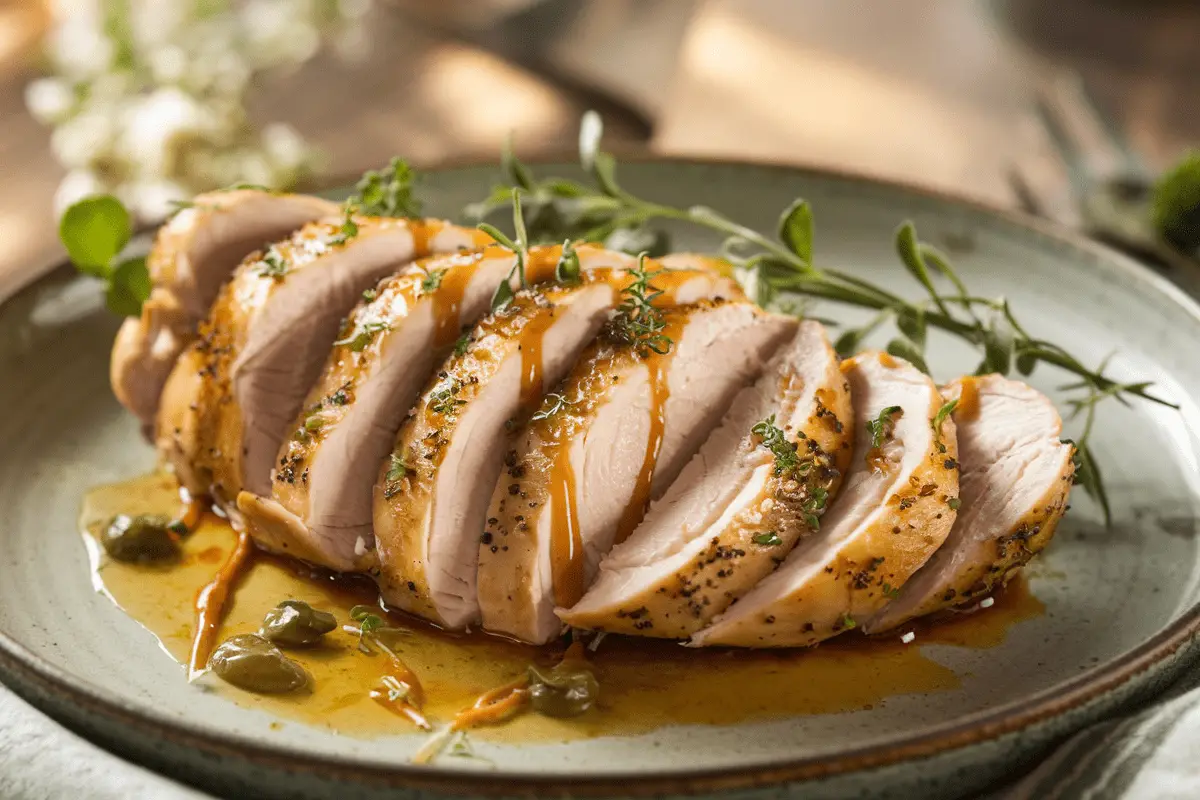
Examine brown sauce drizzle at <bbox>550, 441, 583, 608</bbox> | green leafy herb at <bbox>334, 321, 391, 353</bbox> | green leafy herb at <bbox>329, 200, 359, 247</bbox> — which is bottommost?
brown sauce drizzle at <bbox>550, 441, 583, 608</bbox>

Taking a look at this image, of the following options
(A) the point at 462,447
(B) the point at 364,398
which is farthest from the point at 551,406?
(B) the point at 364,398

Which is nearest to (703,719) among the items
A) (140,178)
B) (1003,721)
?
(1003,721)

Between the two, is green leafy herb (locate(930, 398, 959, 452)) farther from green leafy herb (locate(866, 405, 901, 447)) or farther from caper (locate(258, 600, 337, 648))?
caper (locate(258, 600, 337, 648))

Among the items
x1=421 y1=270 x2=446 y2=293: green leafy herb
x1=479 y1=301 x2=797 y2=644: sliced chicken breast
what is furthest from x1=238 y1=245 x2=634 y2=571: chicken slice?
x1=479 y1=301 x2=797 y2=644: sliced chicken breast

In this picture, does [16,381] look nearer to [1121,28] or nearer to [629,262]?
[629,262]

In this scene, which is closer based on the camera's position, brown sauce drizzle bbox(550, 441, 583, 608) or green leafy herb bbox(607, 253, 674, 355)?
brown sauce drizzle bbox(550, 441, 583, 608)

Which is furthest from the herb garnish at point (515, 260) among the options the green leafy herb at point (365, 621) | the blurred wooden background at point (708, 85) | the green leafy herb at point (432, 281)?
the blurred wooden background at point (708, 85)
